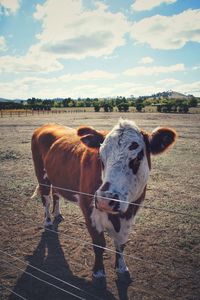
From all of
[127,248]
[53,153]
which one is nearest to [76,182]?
[53,153]

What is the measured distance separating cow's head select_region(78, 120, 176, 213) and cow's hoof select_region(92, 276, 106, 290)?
4.52 feet

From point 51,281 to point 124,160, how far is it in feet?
7.10

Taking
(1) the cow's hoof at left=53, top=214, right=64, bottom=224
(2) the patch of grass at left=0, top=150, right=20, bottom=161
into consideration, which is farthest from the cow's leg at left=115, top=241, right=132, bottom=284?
(2) the patch of grass at left=0, top=150, right=20, bottom=161

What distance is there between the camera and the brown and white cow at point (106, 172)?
10.8 feet

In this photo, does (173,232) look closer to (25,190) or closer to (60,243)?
(60,243)

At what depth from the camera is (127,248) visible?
5180 millimetres

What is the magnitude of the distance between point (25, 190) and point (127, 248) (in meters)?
4.07

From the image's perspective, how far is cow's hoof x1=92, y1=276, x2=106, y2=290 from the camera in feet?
13.5

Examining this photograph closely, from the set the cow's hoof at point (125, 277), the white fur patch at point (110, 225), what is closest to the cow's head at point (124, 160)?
the white fur patch at point (110, 225)

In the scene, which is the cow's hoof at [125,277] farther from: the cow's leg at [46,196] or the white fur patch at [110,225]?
the cow's leg at [46,196]

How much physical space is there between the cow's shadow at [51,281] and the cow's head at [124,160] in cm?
112

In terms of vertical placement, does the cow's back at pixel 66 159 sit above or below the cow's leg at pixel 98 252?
above

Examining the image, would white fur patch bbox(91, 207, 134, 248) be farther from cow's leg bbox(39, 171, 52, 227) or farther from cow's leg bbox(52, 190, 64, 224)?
cow's leg bbox(52, 190, 64, 224)

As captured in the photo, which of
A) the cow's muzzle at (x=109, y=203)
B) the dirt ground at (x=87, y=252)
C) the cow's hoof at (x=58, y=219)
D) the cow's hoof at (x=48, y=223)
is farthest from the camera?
the cow's hoof at (x=58, y=219)
